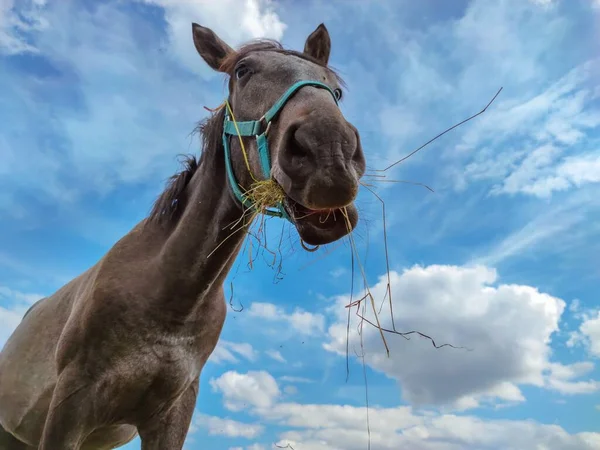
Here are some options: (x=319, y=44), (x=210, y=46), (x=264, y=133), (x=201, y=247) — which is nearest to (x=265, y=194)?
(x=264, y=133)

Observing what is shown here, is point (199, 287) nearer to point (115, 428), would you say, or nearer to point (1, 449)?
point (115, 428)

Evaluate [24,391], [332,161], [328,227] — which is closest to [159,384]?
[24,391]

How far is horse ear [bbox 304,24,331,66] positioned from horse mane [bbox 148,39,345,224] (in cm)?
57

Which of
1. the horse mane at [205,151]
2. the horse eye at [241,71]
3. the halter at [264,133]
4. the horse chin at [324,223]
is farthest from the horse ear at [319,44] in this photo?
the horse chin at [324,223]

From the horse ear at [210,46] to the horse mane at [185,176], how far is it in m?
0.50

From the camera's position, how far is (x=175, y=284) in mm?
3754

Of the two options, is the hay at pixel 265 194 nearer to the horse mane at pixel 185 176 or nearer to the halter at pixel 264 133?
the halter at pixel 264 133

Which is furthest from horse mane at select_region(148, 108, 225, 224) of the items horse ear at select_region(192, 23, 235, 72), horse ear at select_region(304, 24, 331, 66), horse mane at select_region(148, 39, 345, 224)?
horse ear at select_region(304, 24, 331, 66)

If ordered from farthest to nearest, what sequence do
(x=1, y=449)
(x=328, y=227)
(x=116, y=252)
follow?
1. (x=1, y=449)
2. (x=116, y=252)
3. (x=328, y=227)

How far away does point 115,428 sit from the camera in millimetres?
4391

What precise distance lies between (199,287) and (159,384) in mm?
788

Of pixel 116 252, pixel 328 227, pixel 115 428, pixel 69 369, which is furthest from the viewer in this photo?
pixel 115 428

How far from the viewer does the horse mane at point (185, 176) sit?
151 inches

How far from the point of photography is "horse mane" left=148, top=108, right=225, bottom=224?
12.6ft
